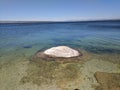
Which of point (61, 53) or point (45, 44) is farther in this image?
point (45, 44)

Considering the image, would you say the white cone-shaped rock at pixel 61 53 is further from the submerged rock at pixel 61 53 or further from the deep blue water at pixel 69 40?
the deep blue water at pixel 69 40

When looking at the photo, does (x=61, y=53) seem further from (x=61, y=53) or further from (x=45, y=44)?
(x=45, y=44)

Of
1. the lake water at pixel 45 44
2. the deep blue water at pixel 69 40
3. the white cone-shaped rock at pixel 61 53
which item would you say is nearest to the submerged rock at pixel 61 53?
the white cone-shaped rock at pixel 61 53

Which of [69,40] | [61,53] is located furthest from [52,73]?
[69,40]

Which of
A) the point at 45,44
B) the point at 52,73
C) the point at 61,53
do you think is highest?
the point at 61,53

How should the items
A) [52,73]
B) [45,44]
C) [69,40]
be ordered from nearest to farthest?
1. [52,73]
2. [45,44]
3. [69,40]

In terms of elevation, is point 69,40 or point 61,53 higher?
point 61,53

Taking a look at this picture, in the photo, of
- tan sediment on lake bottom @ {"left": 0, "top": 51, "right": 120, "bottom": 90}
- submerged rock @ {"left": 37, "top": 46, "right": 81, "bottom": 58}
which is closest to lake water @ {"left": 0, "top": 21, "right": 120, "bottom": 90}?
tan sediment on lake bottom @ {"left": 0, "top": 51, "right": 120, "bottom": 90}

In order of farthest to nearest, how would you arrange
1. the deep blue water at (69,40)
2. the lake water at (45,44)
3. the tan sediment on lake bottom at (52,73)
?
the deep blue water at (69,40)
the lake water at (45,44)
the tan sediment on lake bottom at (52,73)

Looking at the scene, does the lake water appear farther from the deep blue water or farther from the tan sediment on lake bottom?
the tan sediment on lake bottom

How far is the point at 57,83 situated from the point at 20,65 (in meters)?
3.87

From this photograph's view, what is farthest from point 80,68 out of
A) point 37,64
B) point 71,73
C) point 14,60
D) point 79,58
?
point 14,60

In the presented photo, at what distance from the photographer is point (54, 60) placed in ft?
34.8

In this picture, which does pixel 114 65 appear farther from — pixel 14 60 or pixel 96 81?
pixel 14 60
